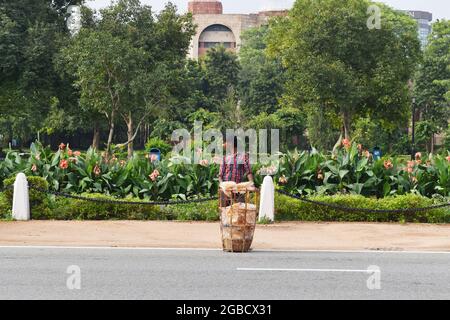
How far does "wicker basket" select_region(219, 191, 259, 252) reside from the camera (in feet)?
44.5

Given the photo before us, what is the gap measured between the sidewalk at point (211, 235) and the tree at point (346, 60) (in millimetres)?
39259

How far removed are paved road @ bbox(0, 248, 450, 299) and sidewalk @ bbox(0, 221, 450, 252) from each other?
96 centimetres

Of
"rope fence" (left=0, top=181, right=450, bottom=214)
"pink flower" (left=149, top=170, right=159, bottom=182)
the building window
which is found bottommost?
"rope fence" (left=0, top=181, right=450, bottom=214)

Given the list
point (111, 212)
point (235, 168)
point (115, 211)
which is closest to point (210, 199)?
point (115, 211)

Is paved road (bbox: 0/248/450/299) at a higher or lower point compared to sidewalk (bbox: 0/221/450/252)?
higher

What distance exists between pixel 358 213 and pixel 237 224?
5575 mm

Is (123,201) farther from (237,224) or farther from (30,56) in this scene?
(30,56)

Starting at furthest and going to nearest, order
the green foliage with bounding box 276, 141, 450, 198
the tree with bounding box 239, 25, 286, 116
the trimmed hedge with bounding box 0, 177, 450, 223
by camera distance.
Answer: the tree with bounding box 239, 25, 286, 116 → the green foliage with bounding box 276, 141, 450, 198 → the trimmed hedge with bounding box 0, 177, 450, 223

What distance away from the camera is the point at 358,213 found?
61.2ft

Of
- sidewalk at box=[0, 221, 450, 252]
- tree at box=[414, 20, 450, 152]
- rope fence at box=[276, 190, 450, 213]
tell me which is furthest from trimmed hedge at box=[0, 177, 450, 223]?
tree at box=[414, 20, 450, 152]

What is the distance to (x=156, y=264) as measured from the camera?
1260 centimetres

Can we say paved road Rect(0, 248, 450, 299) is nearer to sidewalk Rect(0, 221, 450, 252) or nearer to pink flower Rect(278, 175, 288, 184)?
sidewalk Rect(0, 221, 450, 252)
